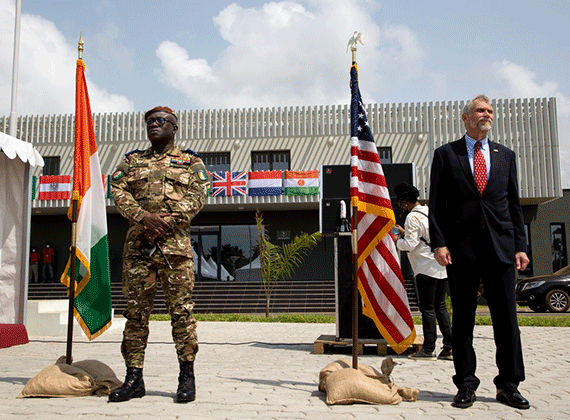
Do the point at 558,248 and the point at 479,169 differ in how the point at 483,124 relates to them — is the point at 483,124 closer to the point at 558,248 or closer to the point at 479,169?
the point at 479,169

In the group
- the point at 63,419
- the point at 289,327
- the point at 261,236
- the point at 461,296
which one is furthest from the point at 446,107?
the point at 63,419

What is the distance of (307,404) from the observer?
3.52 metres

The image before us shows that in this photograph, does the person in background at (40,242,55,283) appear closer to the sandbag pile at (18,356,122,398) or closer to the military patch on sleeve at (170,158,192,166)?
the sandbag pile at (18,356,122,398)

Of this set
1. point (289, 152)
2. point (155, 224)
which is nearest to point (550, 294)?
point (289, 152)

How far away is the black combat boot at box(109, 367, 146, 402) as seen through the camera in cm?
359

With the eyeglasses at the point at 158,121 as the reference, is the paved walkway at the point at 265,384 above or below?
below

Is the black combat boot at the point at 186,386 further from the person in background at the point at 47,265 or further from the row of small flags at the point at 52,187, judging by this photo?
the person in background at the point at 47,265

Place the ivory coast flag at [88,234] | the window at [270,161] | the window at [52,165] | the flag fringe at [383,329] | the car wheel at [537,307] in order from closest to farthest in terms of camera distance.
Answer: the flag fringe at [383,329] → the ivory coast flag at [88,234] → the car wheel at [537,307] → the window at [270,161] → the window at [52,165]

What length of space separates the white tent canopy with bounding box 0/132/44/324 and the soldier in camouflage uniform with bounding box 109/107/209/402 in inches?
176

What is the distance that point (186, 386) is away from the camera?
3607 mm

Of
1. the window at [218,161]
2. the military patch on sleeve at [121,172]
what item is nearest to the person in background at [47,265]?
the window at [218,161]

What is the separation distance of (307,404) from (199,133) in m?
21.3

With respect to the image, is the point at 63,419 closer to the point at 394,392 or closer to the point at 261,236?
the point at 394,392

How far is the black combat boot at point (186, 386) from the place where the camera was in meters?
3.54
